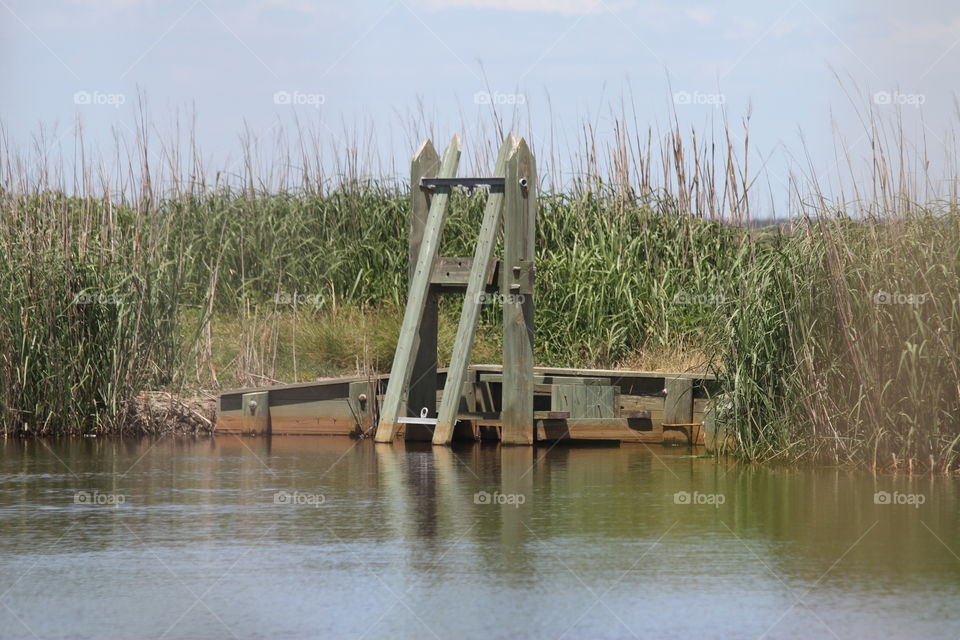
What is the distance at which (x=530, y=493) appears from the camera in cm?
869

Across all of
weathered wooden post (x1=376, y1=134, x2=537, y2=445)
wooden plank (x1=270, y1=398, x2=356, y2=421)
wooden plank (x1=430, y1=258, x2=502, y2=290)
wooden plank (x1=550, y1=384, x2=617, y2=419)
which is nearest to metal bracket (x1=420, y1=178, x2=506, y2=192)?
weathered wooden post (x1=376, y1=134, x2=537, y2=445)

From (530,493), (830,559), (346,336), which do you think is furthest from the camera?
(346,336)

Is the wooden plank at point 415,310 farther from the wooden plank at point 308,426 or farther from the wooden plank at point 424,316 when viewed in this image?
the wooden plank at point 308,426

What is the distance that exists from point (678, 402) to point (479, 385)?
1830 mm

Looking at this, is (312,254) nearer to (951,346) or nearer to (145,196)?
(145,196)

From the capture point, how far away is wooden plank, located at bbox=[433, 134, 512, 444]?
1112 cm

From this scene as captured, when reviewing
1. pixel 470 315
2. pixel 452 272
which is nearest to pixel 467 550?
pixel 470 315

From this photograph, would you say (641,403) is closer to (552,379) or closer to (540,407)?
(552,379)

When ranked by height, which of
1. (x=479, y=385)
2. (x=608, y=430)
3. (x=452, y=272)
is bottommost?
(x=608, y=430)

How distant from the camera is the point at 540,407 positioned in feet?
40.4

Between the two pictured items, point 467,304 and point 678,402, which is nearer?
point 467,304

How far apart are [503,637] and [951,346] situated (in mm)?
4979

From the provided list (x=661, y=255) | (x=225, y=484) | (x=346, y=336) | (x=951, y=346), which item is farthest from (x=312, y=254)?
(x=951, y=346)

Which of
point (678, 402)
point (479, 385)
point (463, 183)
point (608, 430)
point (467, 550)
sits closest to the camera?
point (467, 550)
